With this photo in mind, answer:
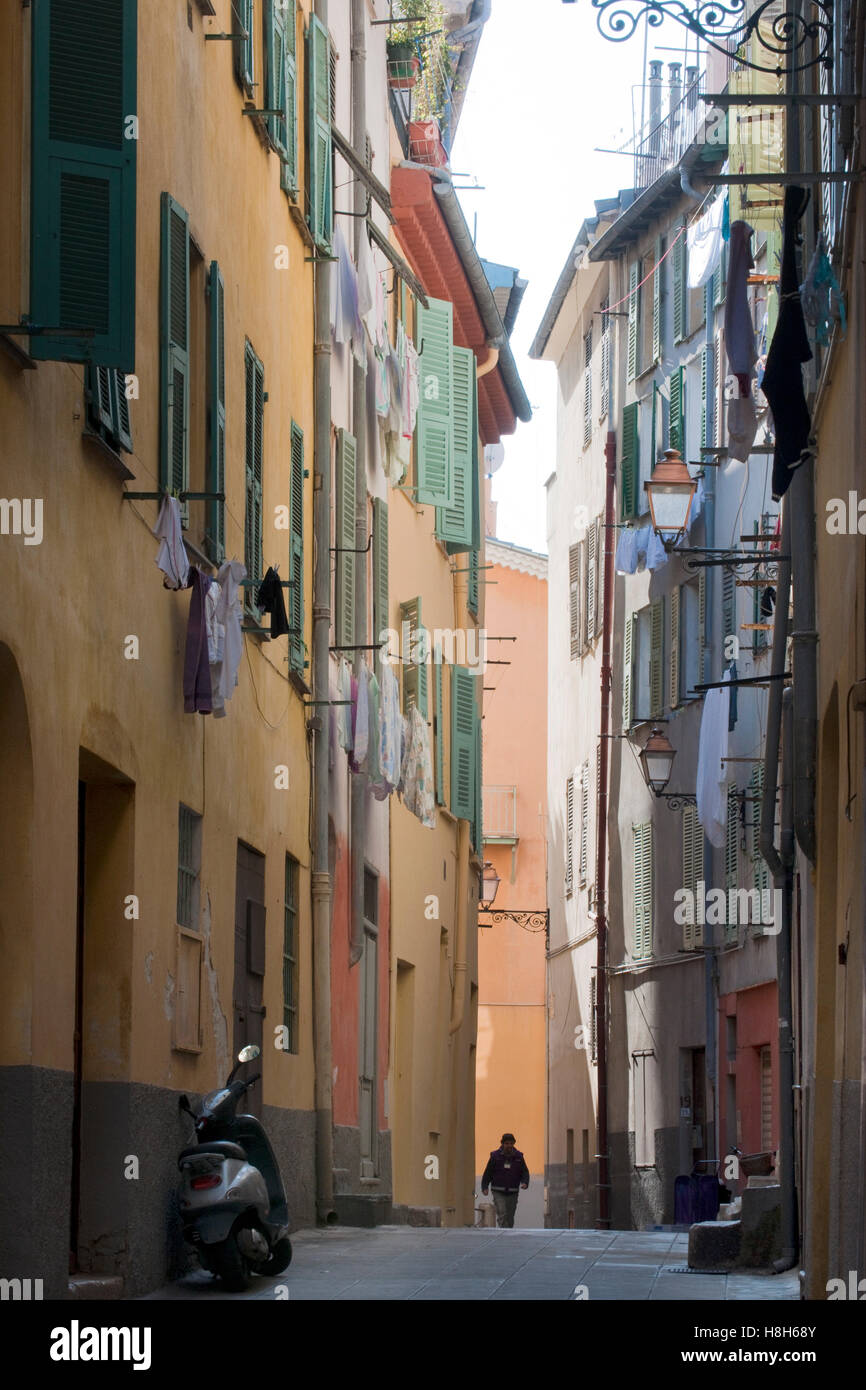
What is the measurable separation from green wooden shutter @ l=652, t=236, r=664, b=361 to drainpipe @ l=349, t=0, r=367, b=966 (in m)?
9.80

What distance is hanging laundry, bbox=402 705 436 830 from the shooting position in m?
23.4

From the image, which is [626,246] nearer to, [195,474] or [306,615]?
[306,615]

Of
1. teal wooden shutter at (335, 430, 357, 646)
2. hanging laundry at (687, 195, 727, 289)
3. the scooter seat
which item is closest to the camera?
the scooter seat

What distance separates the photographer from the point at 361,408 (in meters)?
21.1

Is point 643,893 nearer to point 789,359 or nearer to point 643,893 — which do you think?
point 643,893

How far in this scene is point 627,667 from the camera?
32.3 m

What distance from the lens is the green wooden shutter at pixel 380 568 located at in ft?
72.4

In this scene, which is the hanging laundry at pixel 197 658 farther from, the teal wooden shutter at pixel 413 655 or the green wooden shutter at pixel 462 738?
the green wooden shutter at pixel 462 738

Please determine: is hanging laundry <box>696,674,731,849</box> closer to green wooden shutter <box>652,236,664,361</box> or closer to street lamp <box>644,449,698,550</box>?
street lamp <box>644,449,698,550</box>

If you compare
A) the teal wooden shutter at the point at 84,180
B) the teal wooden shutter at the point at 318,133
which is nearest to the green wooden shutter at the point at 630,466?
the teal wooden shutter at the point at 318,133

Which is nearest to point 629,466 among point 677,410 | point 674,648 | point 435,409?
point 677,410

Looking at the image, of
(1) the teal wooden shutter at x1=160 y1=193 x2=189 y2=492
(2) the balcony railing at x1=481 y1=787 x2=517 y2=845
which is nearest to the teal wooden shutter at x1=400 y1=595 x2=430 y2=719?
(1) the teal wooden shutter at x1=160 y1=193 x2=189 y2=492

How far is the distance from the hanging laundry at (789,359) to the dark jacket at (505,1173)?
1817 cm

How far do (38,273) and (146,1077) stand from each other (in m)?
4.45
